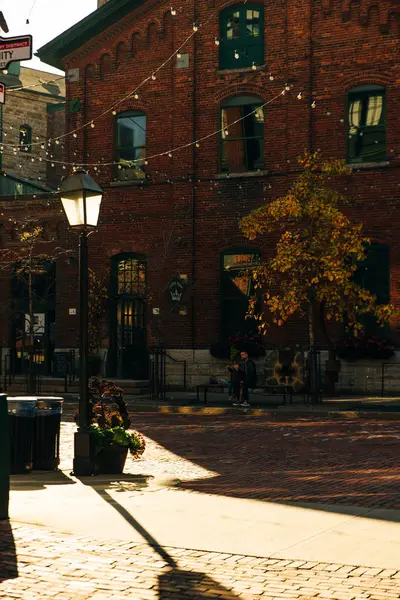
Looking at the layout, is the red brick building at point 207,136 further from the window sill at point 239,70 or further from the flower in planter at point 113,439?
the flower in planter at point 113,439

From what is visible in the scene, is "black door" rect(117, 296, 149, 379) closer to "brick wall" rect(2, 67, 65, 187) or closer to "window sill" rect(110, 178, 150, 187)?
"window sill" rect(110, 178, 150, 187)

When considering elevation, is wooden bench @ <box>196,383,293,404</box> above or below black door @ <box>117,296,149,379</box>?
below

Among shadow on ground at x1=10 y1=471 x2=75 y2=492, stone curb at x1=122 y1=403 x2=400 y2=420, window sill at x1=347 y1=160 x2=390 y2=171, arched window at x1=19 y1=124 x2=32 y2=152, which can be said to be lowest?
shadow on ground at x1=10 y1=471 x2=75 y2=492

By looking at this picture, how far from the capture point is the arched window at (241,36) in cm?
2664

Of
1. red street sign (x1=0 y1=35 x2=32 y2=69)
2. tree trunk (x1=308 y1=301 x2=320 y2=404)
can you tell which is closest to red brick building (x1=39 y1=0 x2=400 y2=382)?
tree trunk (x1=308 y1=301 x2=320 y2=404)

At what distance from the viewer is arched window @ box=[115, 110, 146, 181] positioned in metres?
28.0

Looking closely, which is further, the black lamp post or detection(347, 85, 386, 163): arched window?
detection(347, 85, 386, 163): arched window

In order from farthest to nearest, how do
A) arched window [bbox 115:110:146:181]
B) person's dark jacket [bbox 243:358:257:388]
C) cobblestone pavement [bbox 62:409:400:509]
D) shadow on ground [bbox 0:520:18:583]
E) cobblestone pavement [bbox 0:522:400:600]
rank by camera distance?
arched window [bbox 115:110:146:181] → person's dark jacket [bbox 243:358:257:388] → cobblestone pavement [bbox 62:409:400:509] → shadow on ground [bbox 0:520:18:583] → cobblestone pavement [bbox 0:522:400:600]

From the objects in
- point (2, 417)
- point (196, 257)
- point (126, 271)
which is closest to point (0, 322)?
point (126, 271)

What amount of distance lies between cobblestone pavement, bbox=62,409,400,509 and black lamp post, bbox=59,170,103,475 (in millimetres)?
959

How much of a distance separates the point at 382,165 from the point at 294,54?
423 centimetres

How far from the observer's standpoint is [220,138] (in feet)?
88.2

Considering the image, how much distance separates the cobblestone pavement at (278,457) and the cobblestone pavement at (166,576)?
285cm

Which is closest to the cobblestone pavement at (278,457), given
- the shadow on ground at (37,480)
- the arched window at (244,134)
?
the shadow on ground at (37,480)
